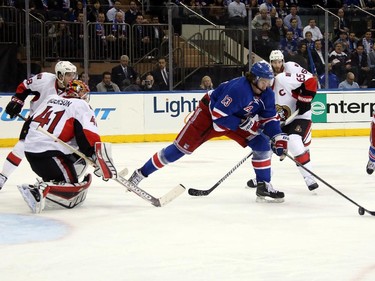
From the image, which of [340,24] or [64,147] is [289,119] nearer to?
[64,147]

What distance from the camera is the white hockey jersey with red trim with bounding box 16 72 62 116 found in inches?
262

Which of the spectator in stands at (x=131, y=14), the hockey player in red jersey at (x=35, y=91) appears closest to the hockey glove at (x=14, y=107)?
the hockey player in red jersey at (x=35, y=91)

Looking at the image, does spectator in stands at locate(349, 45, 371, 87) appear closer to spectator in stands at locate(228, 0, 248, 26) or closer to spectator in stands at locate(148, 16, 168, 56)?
spectator in stands at locate(228, 0, 248, 26)

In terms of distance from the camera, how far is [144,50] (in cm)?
1178

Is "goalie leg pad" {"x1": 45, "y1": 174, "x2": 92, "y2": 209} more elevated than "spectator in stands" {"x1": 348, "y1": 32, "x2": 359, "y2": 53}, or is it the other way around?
"spectator in stands" {"x1": 348, "y1": 32, "x2": 359, "y2": 53}

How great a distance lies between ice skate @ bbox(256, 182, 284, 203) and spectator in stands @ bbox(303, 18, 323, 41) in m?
6.61

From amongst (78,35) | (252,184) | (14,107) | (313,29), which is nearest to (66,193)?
(14,107)

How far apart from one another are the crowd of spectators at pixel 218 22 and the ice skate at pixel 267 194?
5.68 meters

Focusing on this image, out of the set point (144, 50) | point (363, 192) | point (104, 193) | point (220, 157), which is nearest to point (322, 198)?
point (363, 192)

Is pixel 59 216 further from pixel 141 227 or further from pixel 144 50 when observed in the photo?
pixel 144 50

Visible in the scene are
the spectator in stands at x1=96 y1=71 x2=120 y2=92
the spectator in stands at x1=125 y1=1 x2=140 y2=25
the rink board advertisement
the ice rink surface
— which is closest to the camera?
the ice rink surface

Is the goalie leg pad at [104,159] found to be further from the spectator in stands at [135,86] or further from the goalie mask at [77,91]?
the spectator in stands at [135,86]

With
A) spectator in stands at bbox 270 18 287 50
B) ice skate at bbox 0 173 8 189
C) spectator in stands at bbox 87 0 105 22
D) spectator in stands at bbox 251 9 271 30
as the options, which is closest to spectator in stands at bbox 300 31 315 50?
spectator in stands at bbox 270 18 287 50

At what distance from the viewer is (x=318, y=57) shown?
40.0ft
